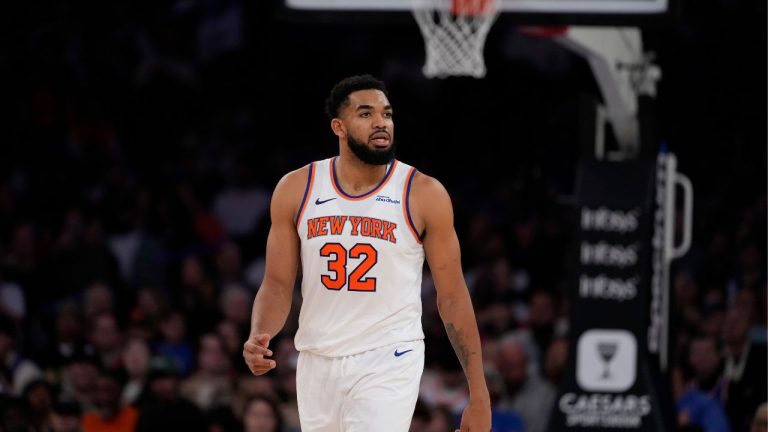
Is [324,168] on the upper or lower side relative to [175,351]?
upper

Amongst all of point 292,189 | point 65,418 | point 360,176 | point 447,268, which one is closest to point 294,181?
point 292,189

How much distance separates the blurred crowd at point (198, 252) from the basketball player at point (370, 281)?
3.37m

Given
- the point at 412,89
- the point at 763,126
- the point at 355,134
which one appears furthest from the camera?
the point at 412,89

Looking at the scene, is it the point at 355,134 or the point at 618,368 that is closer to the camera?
the point at 355,134

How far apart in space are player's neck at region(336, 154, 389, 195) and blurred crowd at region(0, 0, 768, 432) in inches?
138

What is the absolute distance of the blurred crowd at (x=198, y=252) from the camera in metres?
10.1

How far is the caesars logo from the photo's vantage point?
30.9 ft

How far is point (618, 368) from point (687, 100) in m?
5.48

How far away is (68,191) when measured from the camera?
13.9 m

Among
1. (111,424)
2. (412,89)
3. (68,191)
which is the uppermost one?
(412,89)

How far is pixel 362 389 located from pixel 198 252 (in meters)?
7.66

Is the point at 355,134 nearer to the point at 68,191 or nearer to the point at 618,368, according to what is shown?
the point at 618,368

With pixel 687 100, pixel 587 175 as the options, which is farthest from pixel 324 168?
pixel 687 100

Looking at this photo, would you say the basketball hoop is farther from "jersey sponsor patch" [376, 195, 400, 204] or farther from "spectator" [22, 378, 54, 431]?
"spectator" [22, 378, 54, 431]
